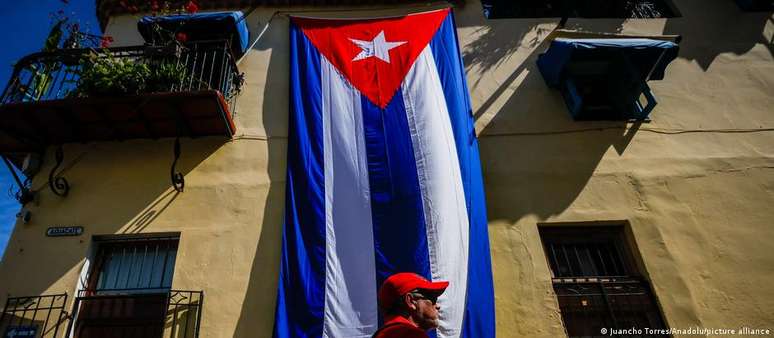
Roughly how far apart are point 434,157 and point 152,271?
3.72 metres

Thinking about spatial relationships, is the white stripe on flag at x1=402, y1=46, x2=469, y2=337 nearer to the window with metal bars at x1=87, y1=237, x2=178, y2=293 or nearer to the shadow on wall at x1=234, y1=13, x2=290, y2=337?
the shadow on wall at x1=234, y1=13, x2=290, y2=337

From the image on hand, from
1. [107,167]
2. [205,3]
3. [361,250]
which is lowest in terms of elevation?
[361,250]

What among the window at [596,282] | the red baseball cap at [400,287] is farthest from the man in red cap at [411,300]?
the window at [596,282]

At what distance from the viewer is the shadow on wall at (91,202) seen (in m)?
4.97

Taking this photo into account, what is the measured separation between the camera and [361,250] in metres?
4.87

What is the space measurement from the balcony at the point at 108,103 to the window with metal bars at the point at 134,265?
4.98 feet

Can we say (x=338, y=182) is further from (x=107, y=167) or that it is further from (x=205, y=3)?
(x=205, y=3)

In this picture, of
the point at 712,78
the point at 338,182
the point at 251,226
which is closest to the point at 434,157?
the point at 338,182

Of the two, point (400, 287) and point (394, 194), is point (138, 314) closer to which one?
point (394, 194)

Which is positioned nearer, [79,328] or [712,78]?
[79,328]

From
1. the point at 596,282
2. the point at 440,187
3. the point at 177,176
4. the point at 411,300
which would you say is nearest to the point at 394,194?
the point at 440,187

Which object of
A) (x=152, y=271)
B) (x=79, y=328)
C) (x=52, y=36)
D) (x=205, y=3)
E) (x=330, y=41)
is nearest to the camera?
(x=79, y=328)

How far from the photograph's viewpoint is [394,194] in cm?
520

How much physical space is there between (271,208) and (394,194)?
1.61m
